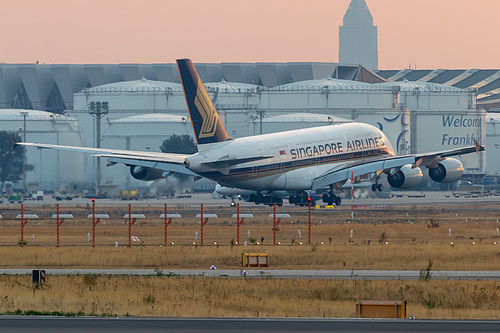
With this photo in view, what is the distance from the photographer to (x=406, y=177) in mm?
78938

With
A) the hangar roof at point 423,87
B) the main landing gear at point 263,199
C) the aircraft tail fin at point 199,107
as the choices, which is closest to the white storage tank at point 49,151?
the main landing gear at point 263,199

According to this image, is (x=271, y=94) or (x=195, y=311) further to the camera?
(x=271, y=94)

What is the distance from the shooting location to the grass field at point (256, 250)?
1215 inches

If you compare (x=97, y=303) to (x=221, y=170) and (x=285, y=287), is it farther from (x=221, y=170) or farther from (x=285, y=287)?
(x=221, y=170)

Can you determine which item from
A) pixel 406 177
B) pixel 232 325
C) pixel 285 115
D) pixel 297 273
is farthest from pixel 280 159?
pixel 285 115

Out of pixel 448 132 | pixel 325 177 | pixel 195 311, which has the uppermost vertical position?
pixel 448 132

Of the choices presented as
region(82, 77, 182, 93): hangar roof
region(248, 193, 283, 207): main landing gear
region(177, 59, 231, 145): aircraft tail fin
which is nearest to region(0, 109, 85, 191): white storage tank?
region(82, 77, 182, 93): hangar roof

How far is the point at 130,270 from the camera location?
40.1m

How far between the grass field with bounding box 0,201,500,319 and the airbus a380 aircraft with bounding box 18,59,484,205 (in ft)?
12.2

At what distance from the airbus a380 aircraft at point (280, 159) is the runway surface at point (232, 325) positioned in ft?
137

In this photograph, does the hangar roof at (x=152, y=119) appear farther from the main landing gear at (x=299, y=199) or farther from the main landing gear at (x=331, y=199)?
the main landing gear at (x=299, y=199)

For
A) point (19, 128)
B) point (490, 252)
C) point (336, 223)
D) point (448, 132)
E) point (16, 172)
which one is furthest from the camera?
point (448, 132)

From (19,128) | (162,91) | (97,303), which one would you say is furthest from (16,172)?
(97,303)

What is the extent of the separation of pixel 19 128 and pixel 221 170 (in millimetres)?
89299
